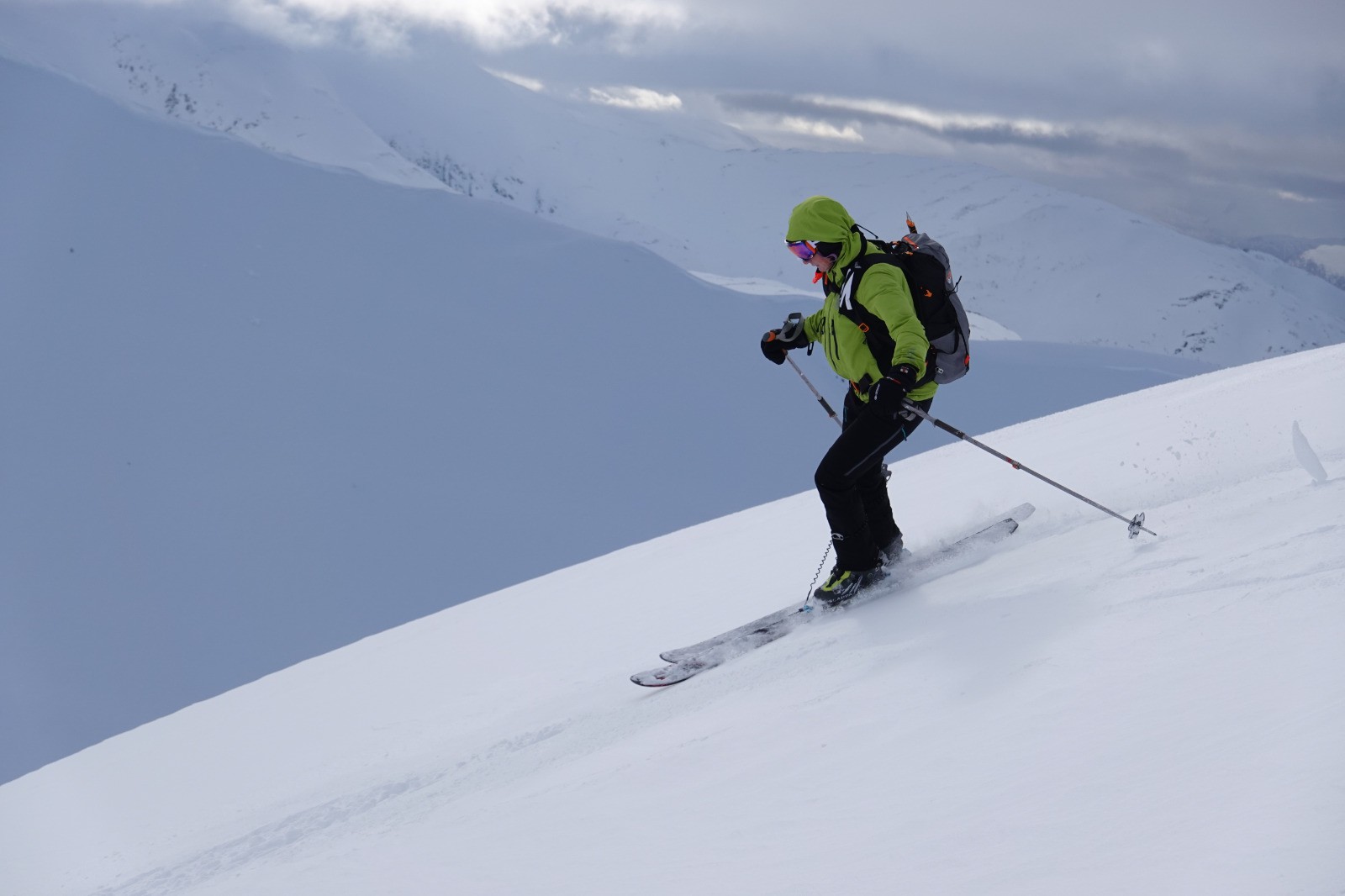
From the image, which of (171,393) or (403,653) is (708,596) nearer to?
(403,653)

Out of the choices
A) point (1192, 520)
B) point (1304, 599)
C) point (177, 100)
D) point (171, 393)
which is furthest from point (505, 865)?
point (177, 100)

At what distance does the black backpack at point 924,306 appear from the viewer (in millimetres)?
4203

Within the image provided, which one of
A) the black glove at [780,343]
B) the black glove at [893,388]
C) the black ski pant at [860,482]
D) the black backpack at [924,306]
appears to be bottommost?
the black ski pant at [860,482]

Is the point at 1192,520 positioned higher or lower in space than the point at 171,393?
lower

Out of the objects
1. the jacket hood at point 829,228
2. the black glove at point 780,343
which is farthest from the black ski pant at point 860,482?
the jacket hood at point 829,228

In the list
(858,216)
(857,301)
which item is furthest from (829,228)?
(858,216)

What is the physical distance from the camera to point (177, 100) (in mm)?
75688

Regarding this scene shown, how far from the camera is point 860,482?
189 inches

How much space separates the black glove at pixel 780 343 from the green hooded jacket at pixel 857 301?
404mm

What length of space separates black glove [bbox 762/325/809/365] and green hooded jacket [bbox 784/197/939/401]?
404mm

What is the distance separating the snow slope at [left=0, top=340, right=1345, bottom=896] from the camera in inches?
78.4

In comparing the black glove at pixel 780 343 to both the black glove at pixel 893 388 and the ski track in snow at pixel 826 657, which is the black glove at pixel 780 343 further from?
the ski track in snow at pixel 826 657

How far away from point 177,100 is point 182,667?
7572 cm

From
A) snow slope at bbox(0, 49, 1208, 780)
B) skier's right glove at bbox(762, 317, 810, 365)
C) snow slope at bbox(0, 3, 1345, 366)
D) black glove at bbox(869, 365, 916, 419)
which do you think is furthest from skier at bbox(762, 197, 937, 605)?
snow slope at bbox(0, 3, 1345, 366)
